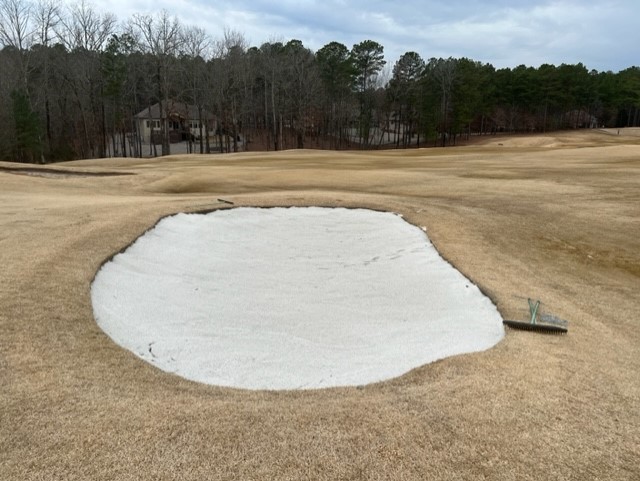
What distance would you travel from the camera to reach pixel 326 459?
12.0 feet

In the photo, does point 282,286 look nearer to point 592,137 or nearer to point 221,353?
point 221,353

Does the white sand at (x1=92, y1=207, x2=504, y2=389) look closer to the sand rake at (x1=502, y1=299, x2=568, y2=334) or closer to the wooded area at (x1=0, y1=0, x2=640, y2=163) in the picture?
the sand rake at (x1=502, y1=299, x2=568, y2=334)

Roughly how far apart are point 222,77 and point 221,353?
74.7 meters

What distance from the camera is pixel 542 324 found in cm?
723

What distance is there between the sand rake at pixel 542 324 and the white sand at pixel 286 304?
0.89 feet

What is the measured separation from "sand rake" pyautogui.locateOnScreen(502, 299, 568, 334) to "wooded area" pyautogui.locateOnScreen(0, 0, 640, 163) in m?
65.3

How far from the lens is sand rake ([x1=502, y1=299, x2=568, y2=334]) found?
283 inches

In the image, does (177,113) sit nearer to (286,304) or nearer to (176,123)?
(176,123)

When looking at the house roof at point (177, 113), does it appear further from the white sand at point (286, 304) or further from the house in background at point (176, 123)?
the white sand at point (286, 304)

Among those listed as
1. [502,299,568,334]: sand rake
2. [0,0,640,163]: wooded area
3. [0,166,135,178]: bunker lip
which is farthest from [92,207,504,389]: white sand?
[0,0,640,163]: wooded area

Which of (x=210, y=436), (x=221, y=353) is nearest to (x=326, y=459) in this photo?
(x=210, y=436)

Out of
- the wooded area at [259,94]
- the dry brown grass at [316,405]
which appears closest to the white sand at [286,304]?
the dry brown grass at [316,405]

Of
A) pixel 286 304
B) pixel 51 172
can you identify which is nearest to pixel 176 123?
Answer: pixel 51 172

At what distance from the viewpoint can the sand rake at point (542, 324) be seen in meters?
7.19
